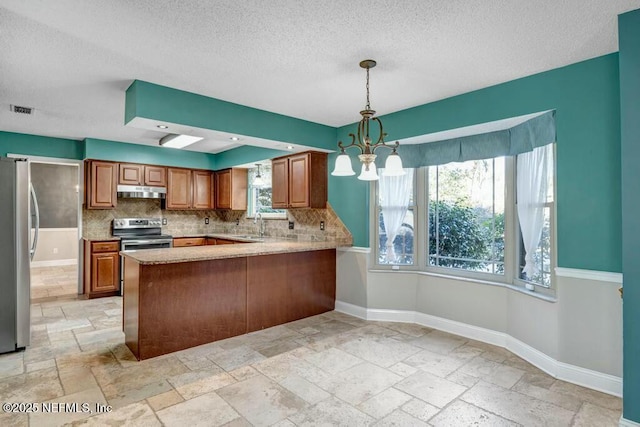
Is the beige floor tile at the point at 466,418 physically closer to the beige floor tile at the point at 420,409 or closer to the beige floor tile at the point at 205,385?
the beige floor tile at the point at 420,409

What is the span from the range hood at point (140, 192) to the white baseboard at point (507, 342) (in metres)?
3.70

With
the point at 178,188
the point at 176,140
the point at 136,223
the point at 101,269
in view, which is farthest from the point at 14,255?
the point at 178,188

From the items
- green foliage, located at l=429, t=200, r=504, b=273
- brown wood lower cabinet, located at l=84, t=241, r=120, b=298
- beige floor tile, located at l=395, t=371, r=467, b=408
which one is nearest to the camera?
beige floor tile, located at l=395, t=371, r=467, b=408

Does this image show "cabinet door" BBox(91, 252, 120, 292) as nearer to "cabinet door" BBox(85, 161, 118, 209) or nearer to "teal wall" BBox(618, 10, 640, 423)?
"cabinet door" BBox(85, 161, 118, 209)

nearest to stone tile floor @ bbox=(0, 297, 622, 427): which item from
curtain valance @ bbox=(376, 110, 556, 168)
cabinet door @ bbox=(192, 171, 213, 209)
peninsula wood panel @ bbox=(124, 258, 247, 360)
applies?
peninsula wood panel @ bbox=(124, 258, 247, 360)

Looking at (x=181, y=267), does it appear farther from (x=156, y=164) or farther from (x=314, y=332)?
(x=156, y=164)

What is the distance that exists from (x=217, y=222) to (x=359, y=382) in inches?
208

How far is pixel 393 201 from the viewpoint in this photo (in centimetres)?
431

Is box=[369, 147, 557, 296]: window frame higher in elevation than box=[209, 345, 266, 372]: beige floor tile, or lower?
higher

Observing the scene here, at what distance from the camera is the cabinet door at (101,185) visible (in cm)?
549

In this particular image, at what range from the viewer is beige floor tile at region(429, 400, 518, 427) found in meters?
2.19

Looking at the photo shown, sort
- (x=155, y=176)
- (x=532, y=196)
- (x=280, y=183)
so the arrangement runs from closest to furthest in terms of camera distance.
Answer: (x=532, y=196) < (x=280, y=183) < (x=155, y=176)

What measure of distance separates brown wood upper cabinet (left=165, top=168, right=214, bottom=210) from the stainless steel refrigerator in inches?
117

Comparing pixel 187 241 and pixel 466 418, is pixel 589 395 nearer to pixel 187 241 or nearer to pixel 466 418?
pixel 466 418
